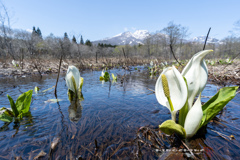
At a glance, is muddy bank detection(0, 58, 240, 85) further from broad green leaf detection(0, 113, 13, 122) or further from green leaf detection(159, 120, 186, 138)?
broad green leaf detection(0, 113, 13, 122)

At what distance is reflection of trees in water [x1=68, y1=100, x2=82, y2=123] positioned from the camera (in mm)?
1764

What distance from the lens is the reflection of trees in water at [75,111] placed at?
1.76 meters

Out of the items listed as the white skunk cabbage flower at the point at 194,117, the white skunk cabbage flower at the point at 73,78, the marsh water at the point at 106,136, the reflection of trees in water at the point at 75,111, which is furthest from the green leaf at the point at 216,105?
the white skunk cabbage flower at the point at 73,78

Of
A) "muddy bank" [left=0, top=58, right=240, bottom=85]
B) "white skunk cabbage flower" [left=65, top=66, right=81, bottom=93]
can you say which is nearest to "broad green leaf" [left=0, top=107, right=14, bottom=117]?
"white skunk cabbage flower" [left=65, top=66, right=81, bottom=93]

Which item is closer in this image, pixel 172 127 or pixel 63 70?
pixel 172 127

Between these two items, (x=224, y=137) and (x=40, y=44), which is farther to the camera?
(x=40, y=44)

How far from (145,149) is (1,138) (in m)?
1.53

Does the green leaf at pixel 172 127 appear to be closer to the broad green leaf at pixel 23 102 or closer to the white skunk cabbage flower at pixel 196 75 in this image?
the white skunk cabbage flower at pixel 196 75

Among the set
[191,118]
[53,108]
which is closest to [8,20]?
[53,108]

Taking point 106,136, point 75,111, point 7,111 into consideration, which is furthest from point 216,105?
point 7,111

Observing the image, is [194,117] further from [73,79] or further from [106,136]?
[73,79]

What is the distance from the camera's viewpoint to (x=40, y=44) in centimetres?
4094

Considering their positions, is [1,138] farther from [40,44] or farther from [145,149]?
[40,44]

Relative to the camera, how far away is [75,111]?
2016 mm
